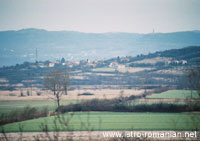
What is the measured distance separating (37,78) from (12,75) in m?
10.2

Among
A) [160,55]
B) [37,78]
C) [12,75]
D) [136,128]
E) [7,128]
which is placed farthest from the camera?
[160,55]

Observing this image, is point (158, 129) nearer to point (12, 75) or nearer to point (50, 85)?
point (50, 85)

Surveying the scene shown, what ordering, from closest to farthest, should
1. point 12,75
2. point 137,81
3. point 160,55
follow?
point 137,81 → point 12,75 → point 160,55

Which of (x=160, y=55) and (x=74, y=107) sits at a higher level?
(x=160, y=55)

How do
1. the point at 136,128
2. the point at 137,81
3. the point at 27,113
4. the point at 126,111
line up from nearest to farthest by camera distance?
the point at 136,128 < the point at 27,113 < the point at 126,111 < the point at 137,81

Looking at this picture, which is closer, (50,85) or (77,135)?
(77,135)

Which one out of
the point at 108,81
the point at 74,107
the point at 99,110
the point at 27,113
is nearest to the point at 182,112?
the point at 99,110

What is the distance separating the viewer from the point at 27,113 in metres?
35.9

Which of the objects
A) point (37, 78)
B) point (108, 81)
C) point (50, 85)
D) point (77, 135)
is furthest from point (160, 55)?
point (77, 135)

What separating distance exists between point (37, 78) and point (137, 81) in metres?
28.3

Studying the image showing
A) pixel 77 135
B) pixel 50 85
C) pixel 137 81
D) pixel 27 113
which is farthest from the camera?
pixel 137 81

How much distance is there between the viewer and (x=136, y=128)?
2742 cm

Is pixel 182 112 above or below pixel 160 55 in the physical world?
below

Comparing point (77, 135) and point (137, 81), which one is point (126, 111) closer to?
point (77, 135)
